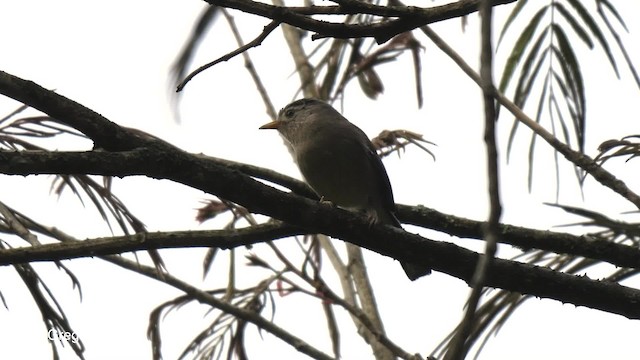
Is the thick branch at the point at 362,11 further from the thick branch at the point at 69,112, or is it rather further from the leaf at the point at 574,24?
the leaf at the point at 574,24

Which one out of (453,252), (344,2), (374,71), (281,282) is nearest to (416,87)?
(374,71)

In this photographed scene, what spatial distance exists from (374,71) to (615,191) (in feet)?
5.90

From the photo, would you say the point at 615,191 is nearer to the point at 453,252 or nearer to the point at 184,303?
the point at 453,252

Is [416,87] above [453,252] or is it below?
above

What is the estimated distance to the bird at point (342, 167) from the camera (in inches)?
196

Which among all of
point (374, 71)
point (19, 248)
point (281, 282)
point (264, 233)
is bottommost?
point (19, 248)

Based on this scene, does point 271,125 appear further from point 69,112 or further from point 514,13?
point 69,112

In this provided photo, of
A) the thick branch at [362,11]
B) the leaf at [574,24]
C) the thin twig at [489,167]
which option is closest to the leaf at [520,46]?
the leaf at [574,24]

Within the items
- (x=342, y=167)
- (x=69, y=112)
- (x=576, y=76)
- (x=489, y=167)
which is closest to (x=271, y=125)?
(x=342, y=167)

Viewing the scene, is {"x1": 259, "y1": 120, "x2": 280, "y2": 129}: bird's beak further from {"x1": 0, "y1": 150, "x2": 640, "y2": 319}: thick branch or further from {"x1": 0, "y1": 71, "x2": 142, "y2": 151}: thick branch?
{"x1": 0, "y1": 71, "x2": 142, "y2": 151}: thick branch

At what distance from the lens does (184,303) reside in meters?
4.04

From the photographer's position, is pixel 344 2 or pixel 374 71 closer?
pixel 344 2

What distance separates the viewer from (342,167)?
499 cm

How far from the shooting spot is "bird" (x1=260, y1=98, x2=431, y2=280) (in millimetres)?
4988
